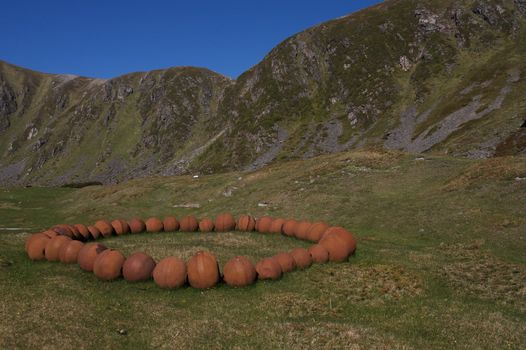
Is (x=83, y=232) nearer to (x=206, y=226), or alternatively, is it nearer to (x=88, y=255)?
(x=206, y=226)

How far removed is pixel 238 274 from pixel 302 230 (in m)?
13.1

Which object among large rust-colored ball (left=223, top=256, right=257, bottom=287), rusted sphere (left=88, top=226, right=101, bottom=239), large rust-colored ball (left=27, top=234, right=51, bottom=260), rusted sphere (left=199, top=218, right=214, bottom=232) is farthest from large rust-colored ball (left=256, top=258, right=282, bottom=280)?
rusted sphere (left=88, top=226, right=101, bottom=239)

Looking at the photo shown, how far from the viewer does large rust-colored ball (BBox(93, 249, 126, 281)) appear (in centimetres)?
2378

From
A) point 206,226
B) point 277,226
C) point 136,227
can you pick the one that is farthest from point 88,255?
point 277,226

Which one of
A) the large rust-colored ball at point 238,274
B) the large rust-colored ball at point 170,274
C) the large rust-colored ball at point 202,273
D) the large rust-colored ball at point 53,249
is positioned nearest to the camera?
the large rust-colored ball at point 170,274

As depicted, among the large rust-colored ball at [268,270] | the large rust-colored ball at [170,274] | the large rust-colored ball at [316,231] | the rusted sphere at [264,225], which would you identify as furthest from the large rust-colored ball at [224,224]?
the large rust-colored ball at [170,274]

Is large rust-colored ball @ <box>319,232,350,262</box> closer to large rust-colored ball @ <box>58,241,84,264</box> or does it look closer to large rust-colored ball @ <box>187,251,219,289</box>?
large rust-colored ball @ <box>187,251,219,289</box>

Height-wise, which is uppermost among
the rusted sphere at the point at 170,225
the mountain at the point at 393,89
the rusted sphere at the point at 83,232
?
the mountain at the point at 393,89

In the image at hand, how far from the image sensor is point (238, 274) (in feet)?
75.9

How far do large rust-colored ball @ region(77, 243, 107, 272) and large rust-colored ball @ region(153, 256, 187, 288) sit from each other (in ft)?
14.8

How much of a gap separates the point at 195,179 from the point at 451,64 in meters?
134

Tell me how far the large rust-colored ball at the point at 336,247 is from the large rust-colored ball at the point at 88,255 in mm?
13957

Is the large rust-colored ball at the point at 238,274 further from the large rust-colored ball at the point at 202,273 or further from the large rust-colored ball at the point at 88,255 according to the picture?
the large rust-colored ball at the point at 88,255

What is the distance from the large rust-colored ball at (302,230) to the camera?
115 feet
